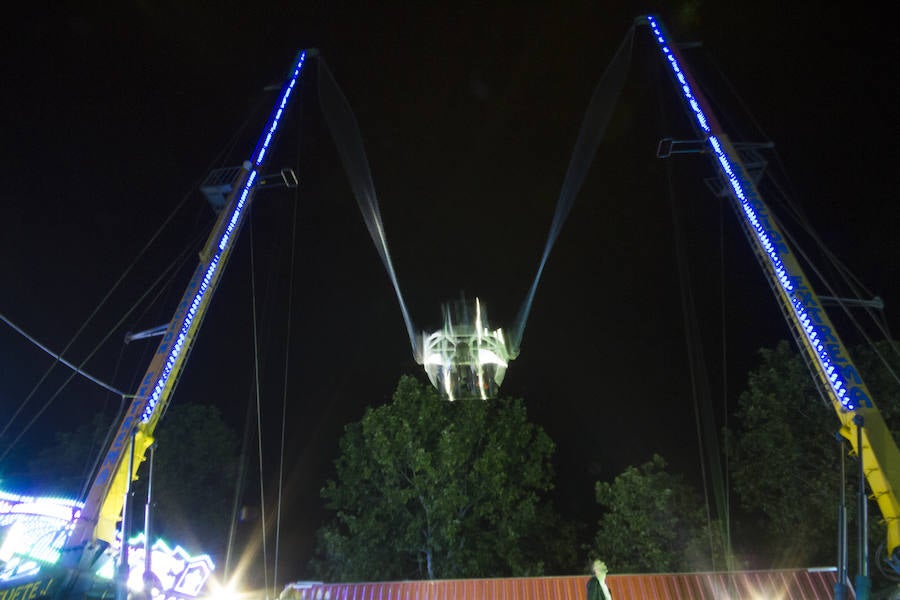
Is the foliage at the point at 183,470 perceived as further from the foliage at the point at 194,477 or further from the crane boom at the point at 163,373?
the crane boom at the point at 163,373

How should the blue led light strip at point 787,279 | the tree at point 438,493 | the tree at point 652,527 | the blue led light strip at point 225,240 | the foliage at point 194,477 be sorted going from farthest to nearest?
the foliage at point 194,477, the tree at point 438,493, the tree at point 652,527, the blue led light strip at point 225,240, the blue led light strip at point 787,279

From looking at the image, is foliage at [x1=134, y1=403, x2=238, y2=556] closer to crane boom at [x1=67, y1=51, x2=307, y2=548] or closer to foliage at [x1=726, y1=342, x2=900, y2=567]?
crane boom at [x1=67, y1=51, x2=307, y2=548]

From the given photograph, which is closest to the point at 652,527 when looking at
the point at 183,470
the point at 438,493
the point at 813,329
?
the point at 438,493

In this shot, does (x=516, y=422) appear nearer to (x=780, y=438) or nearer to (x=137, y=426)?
(x=780, y=438)

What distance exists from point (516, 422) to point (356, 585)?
9.61 metres

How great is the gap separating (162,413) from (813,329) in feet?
37.8

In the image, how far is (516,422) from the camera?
22.6m

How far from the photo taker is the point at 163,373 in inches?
418

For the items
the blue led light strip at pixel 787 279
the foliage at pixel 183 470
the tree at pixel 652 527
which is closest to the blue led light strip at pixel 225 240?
the blue led light strip at pixel 787 279

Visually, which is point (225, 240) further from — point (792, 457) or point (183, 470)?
point (792, 457)

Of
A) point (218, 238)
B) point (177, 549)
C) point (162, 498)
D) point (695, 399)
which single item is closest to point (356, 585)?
point (177, 549)

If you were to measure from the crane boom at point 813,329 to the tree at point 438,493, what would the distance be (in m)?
12.9

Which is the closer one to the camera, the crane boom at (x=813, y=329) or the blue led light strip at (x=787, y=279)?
the crane boom at (x=813, y=329)

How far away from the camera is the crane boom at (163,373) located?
30.4ft
